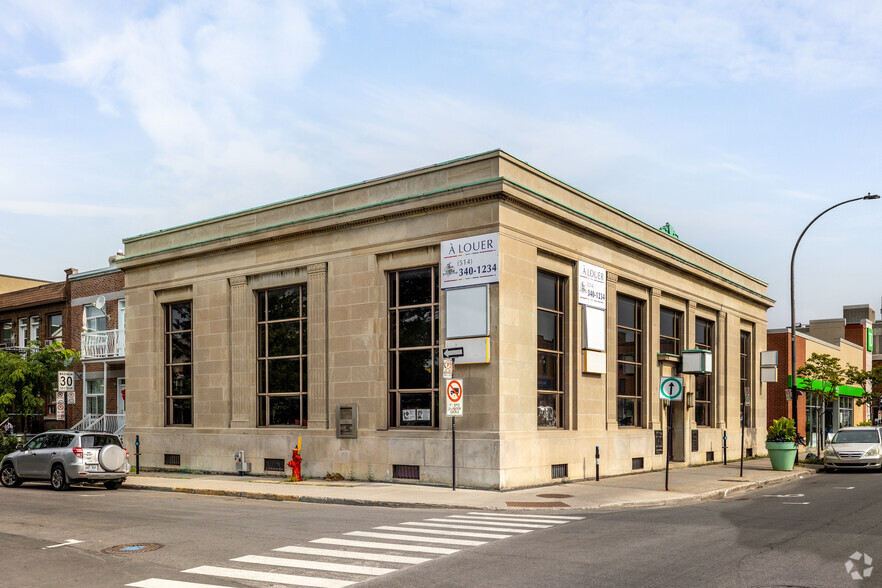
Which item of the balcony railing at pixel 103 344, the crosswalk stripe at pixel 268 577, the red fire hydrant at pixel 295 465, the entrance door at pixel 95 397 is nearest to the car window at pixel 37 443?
the red fire hydrant at pixel 295 465

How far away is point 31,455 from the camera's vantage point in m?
24.8

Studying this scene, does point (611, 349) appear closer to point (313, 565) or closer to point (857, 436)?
point (857, 436)

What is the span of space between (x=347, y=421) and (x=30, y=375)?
18.3m

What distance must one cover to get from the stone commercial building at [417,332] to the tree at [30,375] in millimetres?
6232

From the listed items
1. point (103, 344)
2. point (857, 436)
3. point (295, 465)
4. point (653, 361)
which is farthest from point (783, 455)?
point (103, 344)

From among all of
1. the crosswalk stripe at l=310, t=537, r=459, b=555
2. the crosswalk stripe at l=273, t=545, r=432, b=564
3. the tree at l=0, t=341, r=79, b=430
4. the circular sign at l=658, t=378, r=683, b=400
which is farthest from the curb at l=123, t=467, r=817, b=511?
the tree at l=0, t=341, r=79, b=430

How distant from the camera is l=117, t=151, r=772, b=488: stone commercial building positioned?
22547mm

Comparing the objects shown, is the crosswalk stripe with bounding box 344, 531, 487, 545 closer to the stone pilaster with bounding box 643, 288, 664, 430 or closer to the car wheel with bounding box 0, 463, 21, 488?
the car wheel with bounding box 0, 463, 21, 488

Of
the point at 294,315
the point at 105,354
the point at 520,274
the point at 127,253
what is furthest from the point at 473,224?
the point at 105,354

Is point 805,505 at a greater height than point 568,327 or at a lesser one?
lesser

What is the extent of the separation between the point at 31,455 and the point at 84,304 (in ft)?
50.2

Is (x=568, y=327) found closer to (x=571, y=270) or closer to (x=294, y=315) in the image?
(x=571, y=270)

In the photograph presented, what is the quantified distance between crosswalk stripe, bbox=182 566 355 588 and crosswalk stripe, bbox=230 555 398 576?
1.65ft

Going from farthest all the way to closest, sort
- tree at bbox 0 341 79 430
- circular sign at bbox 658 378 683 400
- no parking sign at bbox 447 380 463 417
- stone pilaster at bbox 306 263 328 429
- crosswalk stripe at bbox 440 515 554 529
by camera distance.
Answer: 1. tree at bbox 0 341 79 430
2. stone pilaster at bbox 306 263 328 429
3. circular sign at bbox 658 378 683 400
4. no parking sign at bbox 447 380 463 417
5. crosswalk stripe at bbox 440 515 554 529
